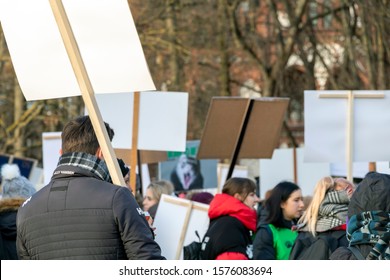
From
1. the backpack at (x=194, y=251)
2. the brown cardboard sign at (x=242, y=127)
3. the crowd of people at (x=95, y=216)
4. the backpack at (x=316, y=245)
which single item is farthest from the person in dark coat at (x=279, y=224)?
the crowd of people at (x=95, y=216)

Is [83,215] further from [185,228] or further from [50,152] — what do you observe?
[50,152]

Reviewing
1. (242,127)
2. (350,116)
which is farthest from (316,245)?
(242,127)

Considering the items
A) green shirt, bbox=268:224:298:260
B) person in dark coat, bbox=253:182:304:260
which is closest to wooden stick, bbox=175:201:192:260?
person in dark coat, bbox=253:182:304:260

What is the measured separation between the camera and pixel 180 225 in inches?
358

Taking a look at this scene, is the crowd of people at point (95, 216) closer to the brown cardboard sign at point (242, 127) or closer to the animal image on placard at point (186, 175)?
the brown cardboard sign at point (242, 127)

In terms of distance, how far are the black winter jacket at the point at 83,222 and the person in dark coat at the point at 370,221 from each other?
798 mm

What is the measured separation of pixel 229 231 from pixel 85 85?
272 centimetres

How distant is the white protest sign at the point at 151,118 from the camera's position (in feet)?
29.8

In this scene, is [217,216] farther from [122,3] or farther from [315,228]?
[122,3]

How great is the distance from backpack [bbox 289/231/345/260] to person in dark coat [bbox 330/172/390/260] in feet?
4.06

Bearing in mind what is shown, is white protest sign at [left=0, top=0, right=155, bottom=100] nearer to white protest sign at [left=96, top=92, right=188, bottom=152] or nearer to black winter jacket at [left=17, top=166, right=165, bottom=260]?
black winter jacket at [left=17, top=166, right=165, bottom=260]
